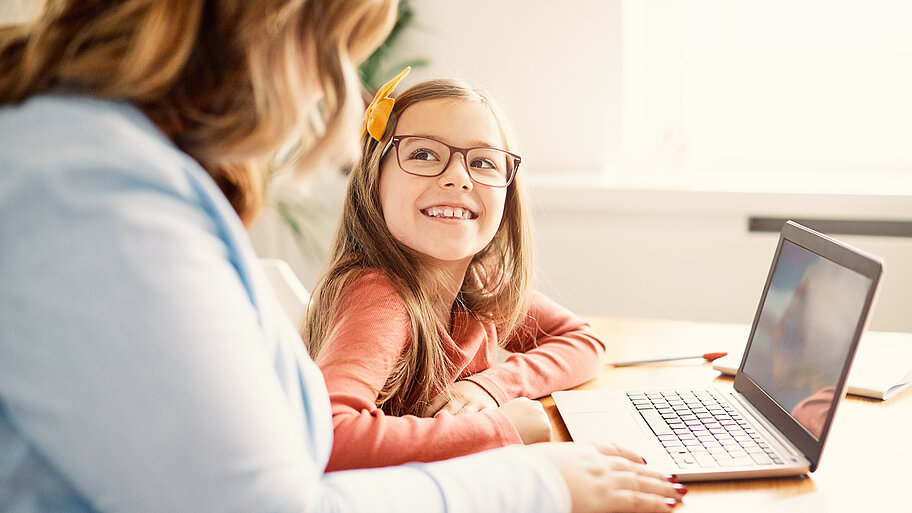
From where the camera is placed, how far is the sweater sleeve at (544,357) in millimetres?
1166

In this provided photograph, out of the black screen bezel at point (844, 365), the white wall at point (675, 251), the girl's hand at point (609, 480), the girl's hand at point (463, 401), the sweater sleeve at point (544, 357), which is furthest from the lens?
the white wall at point (675, 251)

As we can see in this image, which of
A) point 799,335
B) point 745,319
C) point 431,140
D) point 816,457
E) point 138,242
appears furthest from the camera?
point 745,319

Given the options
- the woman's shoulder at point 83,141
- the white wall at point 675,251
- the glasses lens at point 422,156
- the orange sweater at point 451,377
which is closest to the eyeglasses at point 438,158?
the glasses lens at point 422,156

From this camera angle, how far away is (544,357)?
4.11 ft

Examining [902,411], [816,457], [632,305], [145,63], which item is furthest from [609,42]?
[145,63]

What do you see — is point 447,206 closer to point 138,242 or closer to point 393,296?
point 393,296

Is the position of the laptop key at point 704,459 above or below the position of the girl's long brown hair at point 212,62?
below

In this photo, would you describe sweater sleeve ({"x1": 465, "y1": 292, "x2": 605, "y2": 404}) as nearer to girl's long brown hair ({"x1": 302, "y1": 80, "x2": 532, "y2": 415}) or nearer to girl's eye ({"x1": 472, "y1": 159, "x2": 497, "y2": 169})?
girl's long brown hair ({"x1": 302, "y1": 80, "x2": 532, "y2": 415})

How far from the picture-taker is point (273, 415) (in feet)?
1.91

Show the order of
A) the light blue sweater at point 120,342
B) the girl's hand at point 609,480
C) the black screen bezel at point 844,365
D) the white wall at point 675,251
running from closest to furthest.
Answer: the light blue sweater at point 120,342
the girl's hand at point 609,480
the black screen bezel at point 844,365
the white wall at point 675,251

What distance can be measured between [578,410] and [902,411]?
45 centimetres

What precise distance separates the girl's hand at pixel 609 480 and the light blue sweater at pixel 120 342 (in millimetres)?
271

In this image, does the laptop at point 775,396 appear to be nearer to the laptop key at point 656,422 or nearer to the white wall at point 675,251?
the laptop key at point 656,422

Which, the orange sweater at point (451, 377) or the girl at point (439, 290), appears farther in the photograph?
the girl at point (439, 290)
